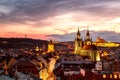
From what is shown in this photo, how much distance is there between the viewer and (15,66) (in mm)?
99562

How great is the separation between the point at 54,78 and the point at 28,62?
26302 mm

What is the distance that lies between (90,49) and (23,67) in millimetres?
79301

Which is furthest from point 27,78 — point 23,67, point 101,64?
point 23,67

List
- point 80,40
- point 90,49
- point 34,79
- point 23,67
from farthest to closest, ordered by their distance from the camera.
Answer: point 80,40 < point 90,49 < point 23,67 < point 34,79

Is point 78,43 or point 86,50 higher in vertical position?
point 78,43

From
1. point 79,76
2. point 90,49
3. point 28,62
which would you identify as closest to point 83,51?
point 90,49

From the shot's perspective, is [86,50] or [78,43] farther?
[78,43]

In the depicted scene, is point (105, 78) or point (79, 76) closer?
point (105, 78)

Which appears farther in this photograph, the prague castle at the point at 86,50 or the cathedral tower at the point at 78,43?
the cathedral tower at the point at 78,43

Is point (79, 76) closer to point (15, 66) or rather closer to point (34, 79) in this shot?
point (34, 79)

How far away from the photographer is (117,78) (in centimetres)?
5956

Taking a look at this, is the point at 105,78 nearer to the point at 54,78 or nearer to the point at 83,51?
the point at 54,78

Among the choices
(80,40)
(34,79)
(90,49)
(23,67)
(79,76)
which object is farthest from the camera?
(80,40)

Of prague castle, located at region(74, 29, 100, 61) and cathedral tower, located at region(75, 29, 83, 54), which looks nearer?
prague castle, located at region(74, 29, 100, 61)
